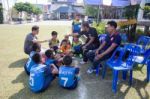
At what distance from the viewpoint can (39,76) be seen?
538cm

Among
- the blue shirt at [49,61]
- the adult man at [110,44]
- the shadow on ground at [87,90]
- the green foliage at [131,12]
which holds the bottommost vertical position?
the shadow on ground at [87,90]

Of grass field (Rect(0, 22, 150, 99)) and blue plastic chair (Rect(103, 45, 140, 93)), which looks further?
blue plastic chair (Rect(103, 45, 140, 93))

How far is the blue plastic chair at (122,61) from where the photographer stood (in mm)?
5571

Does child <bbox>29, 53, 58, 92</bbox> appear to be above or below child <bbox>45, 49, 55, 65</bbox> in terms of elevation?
below

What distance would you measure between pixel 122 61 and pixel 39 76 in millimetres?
2109

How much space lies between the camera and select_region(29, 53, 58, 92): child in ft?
17.7

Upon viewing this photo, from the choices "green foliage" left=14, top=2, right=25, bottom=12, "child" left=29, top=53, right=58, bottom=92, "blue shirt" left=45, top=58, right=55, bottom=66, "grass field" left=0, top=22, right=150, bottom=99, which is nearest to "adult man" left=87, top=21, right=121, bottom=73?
"grass field" left=0, top=22, right=150, bottom=99

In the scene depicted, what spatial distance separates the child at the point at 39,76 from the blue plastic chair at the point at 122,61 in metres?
1.50

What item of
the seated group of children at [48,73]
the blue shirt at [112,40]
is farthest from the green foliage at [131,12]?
the seated group of children at [48,73]

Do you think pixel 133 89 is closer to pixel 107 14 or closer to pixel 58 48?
pixel 58 48

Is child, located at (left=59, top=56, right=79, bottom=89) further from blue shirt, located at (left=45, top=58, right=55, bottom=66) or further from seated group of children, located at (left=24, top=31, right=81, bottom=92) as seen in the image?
blue shirt, located at (left=45, top=58, right=55, bottom=66)

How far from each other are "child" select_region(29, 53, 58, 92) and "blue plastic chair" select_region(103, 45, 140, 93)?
1.50 metres

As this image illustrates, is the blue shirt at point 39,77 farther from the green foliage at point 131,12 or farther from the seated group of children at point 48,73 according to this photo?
the green foliage at point 131,12

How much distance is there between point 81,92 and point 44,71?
98 cm
